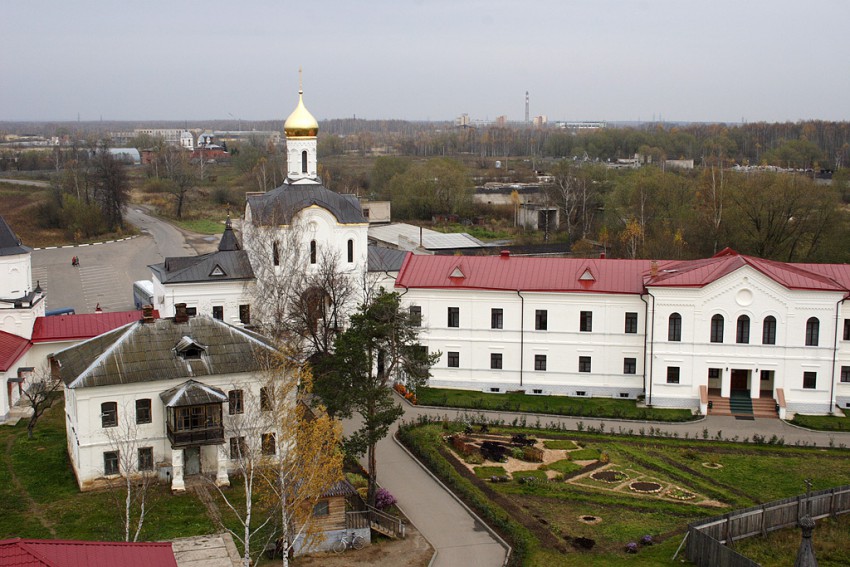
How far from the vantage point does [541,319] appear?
36688 millimetres

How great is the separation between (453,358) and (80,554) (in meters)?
23.8

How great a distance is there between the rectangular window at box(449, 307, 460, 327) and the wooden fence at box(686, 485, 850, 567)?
16295 millimetres

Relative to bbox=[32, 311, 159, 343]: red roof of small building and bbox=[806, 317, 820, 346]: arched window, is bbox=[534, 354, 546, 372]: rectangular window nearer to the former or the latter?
Answer: bbox=[806, 317, 820, 346]: arched window

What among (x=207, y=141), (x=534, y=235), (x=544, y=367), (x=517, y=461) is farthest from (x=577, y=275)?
(x=207, y=141)

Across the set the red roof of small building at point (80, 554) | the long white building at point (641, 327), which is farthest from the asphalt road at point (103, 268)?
the red roof of small building at point (80, 554)

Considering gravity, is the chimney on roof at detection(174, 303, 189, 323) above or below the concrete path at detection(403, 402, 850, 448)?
above

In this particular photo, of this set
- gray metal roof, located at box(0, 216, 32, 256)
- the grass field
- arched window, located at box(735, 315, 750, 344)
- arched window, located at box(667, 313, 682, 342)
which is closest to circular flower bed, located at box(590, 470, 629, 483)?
the grass field

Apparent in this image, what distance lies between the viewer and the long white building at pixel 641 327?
111ft

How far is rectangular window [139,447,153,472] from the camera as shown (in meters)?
27.1

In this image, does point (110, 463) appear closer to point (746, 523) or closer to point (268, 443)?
point (268, 443)

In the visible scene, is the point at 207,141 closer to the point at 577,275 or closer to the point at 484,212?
the point at 484,212

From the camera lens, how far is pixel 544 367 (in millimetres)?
36750

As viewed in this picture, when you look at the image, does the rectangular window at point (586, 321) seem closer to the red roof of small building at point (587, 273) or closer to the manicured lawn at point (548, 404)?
the red roof of small building at point (587, 273)

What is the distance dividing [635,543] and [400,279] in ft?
56.5
